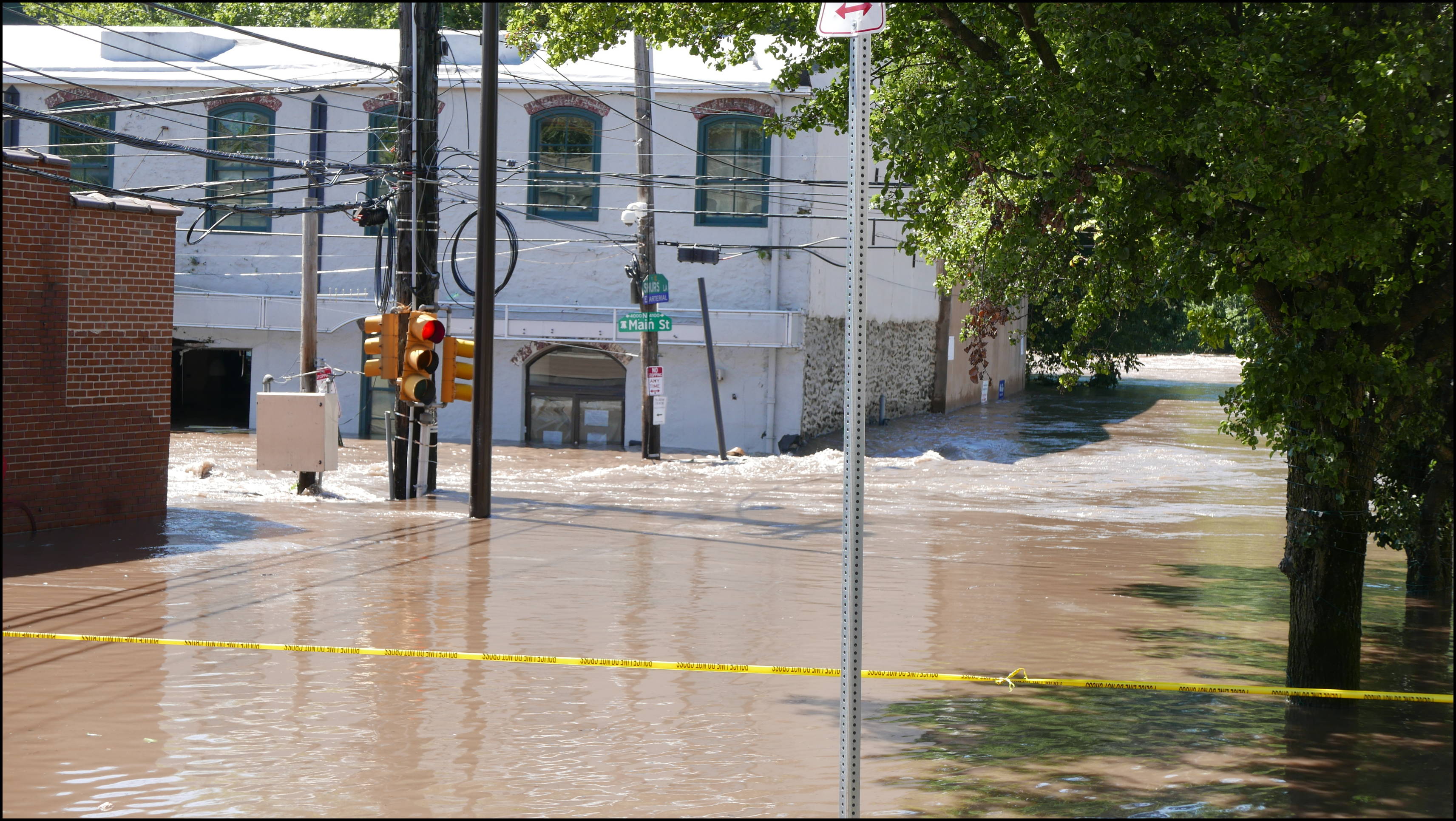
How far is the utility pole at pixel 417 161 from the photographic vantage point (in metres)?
18.8

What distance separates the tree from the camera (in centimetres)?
750

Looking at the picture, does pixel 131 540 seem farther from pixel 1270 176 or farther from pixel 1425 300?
pixel 1425 300

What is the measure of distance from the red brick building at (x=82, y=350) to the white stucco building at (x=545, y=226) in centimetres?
1116

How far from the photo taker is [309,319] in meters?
20.5

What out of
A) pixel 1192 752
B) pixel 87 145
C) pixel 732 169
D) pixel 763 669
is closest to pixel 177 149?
pixel 763 669

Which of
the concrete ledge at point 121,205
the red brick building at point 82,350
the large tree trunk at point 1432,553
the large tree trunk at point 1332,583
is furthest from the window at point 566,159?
the large tree trunk at point 1332,583

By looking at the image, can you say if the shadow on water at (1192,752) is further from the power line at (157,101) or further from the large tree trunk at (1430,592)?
the power line at (157,101)

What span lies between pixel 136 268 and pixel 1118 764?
528 inches

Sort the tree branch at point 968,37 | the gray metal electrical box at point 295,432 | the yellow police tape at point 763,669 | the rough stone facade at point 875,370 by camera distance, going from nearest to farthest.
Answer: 1. the yellow police tape at point 763,669
2. the tree branch at point 968,37
3. the gray metal electrical box at point 295,432
4. the rough stone facade at point 875,370

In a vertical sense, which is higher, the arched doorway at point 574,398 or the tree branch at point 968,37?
the tree branch at point 968,37

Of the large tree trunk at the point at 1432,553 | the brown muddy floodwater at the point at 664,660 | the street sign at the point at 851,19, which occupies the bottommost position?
the brown muddy floodwater at the point at 664,660

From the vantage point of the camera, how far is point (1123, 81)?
26.5ft

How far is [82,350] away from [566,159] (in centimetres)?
1483

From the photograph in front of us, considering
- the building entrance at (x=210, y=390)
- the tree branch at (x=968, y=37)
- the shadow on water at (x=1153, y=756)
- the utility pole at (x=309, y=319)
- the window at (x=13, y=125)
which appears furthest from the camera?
the building entrance at (x=210, y=390)
